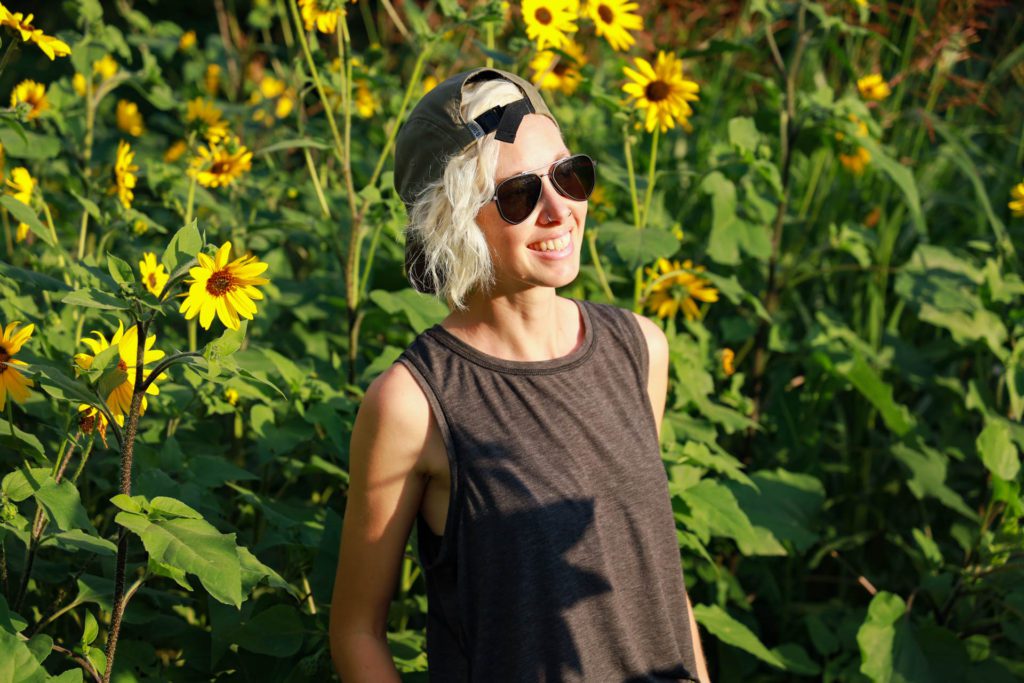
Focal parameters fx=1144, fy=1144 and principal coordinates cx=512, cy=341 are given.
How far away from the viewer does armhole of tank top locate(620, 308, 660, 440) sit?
1824mm

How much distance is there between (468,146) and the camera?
1624mm

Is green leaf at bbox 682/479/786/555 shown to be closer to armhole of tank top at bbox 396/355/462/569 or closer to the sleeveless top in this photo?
the sleeveless top

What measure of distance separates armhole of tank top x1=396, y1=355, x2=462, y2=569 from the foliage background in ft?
0.79

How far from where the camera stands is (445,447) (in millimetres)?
1615

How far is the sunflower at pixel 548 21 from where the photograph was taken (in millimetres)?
2375

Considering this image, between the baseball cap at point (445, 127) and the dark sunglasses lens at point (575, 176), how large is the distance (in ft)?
0.27

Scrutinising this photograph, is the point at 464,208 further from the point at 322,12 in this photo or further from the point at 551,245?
the point at 322,12

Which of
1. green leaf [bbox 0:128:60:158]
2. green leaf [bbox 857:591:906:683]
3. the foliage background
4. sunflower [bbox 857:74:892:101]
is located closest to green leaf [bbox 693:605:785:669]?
the foliage background

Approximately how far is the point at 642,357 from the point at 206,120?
1.37 m

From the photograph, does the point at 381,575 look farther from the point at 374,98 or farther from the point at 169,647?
the point at 374,98

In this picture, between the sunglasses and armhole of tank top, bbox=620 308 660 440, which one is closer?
the sunglasses

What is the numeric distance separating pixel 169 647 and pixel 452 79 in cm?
111

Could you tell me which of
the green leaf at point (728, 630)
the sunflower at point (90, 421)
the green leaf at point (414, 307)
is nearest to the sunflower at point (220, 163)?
the green leaf at point (414, 307)

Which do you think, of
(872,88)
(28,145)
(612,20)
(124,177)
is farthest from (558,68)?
(28,145)
